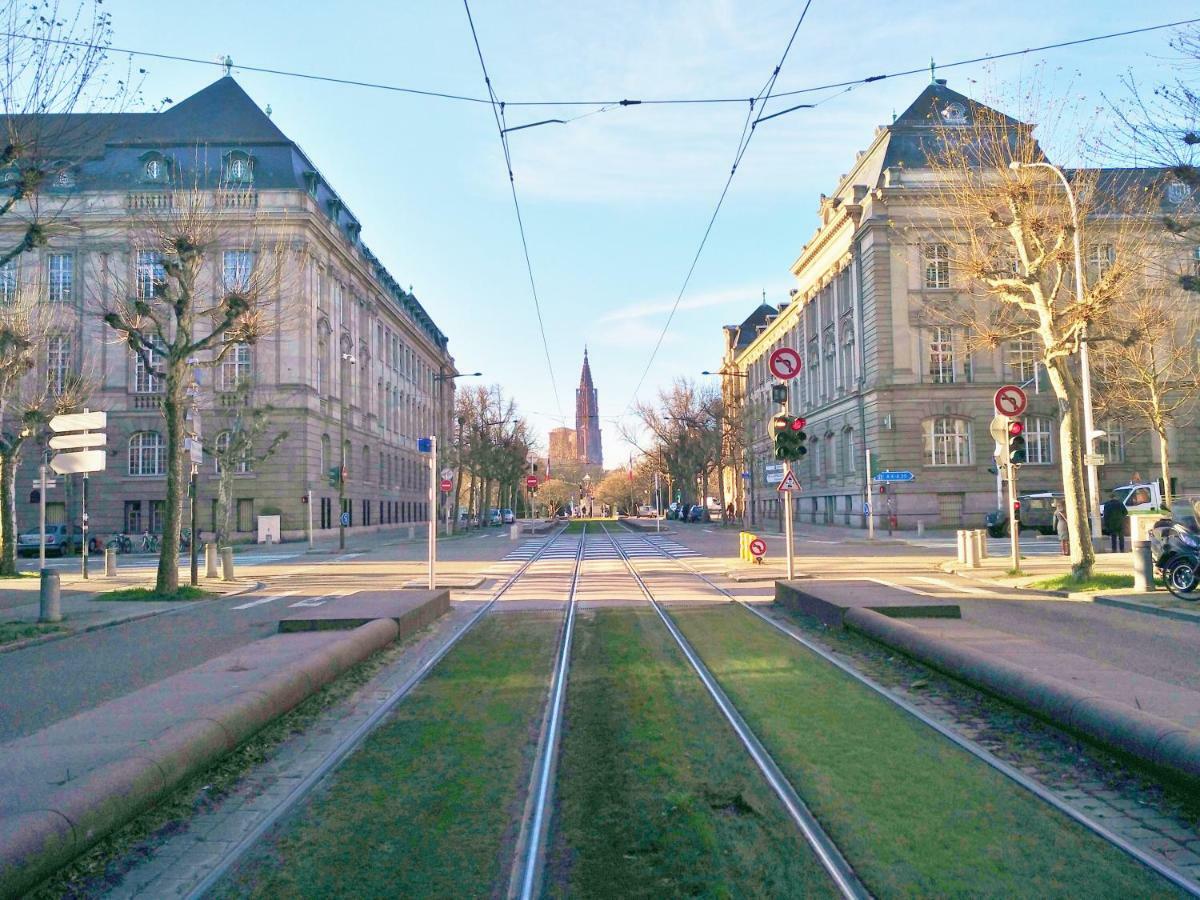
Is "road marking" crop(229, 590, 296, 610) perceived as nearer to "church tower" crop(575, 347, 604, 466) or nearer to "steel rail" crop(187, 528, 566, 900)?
"steel rail" crop(187, 528, 566, 900)

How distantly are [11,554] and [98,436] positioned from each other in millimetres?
9560

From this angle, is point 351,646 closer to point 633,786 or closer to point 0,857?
point 633,786

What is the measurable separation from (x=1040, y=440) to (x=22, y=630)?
50.2 meters

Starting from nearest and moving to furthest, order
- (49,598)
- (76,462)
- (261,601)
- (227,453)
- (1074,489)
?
(49,598) < (1074,489) < (76,462) < (261,601) < (227,453)

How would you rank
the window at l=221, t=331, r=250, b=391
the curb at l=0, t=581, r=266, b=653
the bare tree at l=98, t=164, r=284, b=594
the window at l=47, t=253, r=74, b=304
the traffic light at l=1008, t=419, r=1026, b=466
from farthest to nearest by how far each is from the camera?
the window at l=221, t=331, r=250, b=391, the window at l=47, t=253, r=74, b=304, the traffic light at l=1008, t=419, r=1026, b=466, the bare tree at l=98, t=164, r=284, b=594, the curb at l=0, t=581, r=266, b=653

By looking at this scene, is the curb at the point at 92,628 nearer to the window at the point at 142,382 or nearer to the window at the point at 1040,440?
the window at the point at 142,382

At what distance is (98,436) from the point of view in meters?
18.3

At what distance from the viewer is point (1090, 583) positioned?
17.1 m

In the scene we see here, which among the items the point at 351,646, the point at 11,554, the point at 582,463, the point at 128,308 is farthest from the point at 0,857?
the point at 582,463

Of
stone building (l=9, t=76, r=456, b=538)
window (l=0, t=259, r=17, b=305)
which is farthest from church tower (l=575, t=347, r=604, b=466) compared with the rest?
window (l=0, t=259, r=17, b=305)

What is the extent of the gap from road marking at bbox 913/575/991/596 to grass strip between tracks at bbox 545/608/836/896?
11464mm

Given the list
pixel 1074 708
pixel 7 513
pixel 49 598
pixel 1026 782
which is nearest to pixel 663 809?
pixel 1026 782

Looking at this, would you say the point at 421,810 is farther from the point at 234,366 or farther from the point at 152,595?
the point at 234,366

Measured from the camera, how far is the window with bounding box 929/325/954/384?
51812 millimetres
